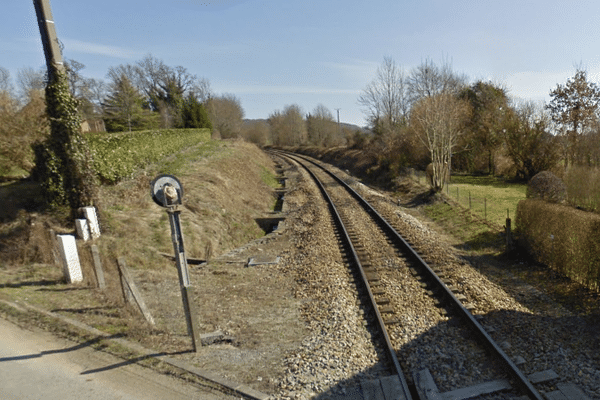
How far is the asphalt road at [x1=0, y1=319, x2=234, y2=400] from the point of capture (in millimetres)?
4738

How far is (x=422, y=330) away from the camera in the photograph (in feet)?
22.0

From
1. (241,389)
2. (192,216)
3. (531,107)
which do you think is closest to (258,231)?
(192,216)

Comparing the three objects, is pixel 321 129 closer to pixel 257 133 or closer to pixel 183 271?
pixel 257 133

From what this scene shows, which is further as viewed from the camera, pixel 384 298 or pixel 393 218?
pixel 393 218

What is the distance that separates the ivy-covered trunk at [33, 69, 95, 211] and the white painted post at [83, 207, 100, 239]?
387mm

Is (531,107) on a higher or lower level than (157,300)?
higher

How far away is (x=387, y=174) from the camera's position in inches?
1145

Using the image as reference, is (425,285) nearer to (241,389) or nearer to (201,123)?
(241,389)

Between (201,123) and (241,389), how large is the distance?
140 ft

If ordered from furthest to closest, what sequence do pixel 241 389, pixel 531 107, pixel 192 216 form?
pixel 531 107 → pixel 192 216 → pixel 241 389

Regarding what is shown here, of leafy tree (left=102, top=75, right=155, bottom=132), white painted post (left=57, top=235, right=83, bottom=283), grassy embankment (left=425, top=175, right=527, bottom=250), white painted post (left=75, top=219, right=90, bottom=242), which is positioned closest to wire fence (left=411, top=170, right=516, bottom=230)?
grassy embankment (left=425, top=175, right=527, bottom=250)

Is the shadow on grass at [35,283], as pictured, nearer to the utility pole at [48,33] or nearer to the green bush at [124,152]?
the utility pole at [48,33]

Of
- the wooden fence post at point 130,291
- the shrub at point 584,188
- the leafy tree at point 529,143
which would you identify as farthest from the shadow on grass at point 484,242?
the leafy tree at point 529,143

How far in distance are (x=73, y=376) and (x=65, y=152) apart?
734 centimetres
